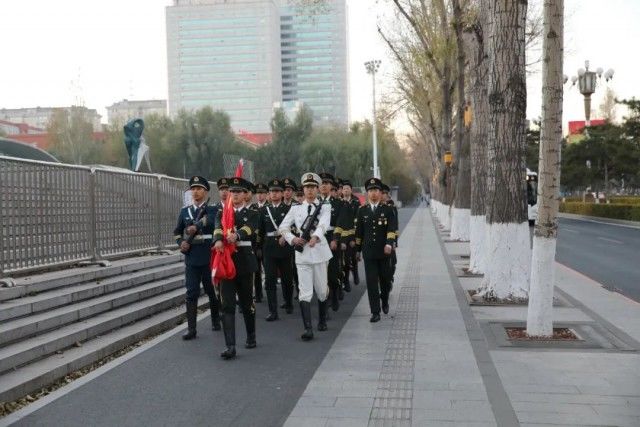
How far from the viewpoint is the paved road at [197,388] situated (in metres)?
5.00

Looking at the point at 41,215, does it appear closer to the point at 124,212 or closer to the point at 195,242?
the point at 195,242

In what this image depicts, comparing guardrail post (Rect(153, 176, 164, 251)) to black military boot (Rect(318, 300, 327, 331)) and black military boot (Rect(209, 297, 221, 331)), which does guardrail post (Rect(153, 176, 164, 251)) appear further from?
black military boot (Rect(318, 300, 327, 331))

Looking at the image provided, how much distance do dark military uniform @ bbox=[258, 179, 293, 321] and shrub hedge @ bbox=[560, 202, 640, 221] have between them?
93.4 ft

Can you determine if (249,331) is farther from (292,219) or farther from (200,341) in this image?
(292,219)

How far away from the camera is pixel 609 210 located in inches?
1506

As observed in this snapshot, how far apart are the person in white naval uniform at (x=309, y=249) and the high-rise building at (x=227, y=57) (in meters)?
154

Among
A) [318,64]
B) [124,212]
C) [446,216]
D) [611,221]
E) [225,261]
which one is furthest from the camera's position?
[318,64]

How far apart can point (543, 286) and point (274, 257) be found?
3750 millimetres

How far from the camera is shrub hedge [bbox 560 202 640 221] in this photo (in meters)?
34.2

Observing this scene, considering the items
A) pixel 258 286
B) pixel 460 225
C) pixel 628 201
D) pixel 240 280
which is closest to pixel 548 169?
pixel 240 280

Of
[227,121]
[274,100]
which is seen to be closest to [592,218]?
[227,121]

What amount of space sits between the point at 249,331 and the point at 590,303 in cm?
547

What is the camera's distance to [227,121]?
6256 cm

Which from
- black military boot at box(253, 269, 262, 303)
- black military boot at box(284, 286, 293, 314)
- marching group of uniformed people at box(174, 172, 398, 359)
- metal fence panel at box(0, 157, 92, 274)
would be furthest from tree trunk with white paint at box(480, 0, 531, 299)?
metal fence panel at box(0, 157, 92, 274)
